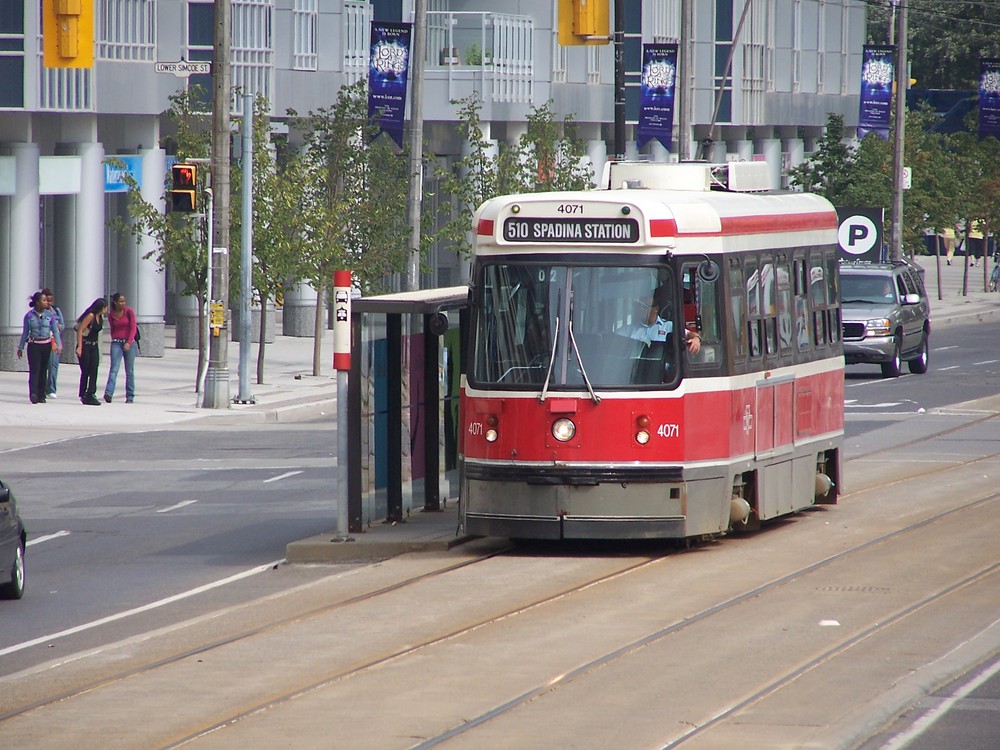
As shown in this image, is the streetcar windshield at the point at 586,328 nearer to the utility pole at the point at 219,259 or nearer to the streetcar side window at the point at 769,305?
the streetcar side window at the point at 769,305

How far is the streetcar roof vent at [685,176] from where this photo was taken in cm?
1653

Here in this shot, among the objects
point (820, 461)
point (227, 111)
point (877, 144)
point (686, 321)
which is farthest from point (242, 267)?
point (877, 144)

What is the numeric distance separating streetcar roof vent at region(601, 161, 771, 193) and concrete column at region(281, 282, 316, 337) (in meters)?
30.3

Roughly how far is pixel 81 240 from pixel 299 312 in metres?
9.49

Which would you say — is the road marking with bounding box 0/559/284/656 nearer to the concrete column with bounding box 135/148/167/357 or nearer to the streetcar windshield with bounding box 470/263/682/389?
the streetcar windshield with bounding box 470/263/682/389

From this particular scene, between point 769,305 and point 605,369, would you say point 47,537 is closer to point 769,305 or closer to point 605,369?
point 605,369

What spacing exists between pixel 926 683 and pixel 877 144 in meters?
52.6

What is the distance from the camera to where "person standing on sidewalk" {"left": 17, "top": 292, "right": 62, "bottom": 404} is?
29516 millimetres

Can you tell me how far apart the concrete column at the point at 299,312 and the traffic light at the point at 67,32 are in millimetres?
22887

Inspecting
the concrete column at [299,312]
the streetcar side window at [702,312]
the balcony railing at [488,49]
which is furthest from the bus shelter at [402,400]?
the balcony railing at [488,49]

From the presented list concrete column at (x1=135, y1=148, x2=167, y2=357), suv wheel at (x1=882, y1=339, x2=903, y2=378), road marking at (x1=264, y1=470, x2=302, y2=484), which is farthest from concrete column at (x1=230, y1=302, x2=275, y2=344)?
road marking at (x1=264, y1=470, x2=302, y2=484)

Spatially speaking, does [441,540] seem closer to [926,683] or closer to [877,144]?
[926,683]

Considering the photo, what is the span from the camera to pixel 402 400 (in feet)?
54.4

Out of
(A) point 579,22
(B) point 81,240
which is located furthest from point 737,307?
(B) point 81,240
